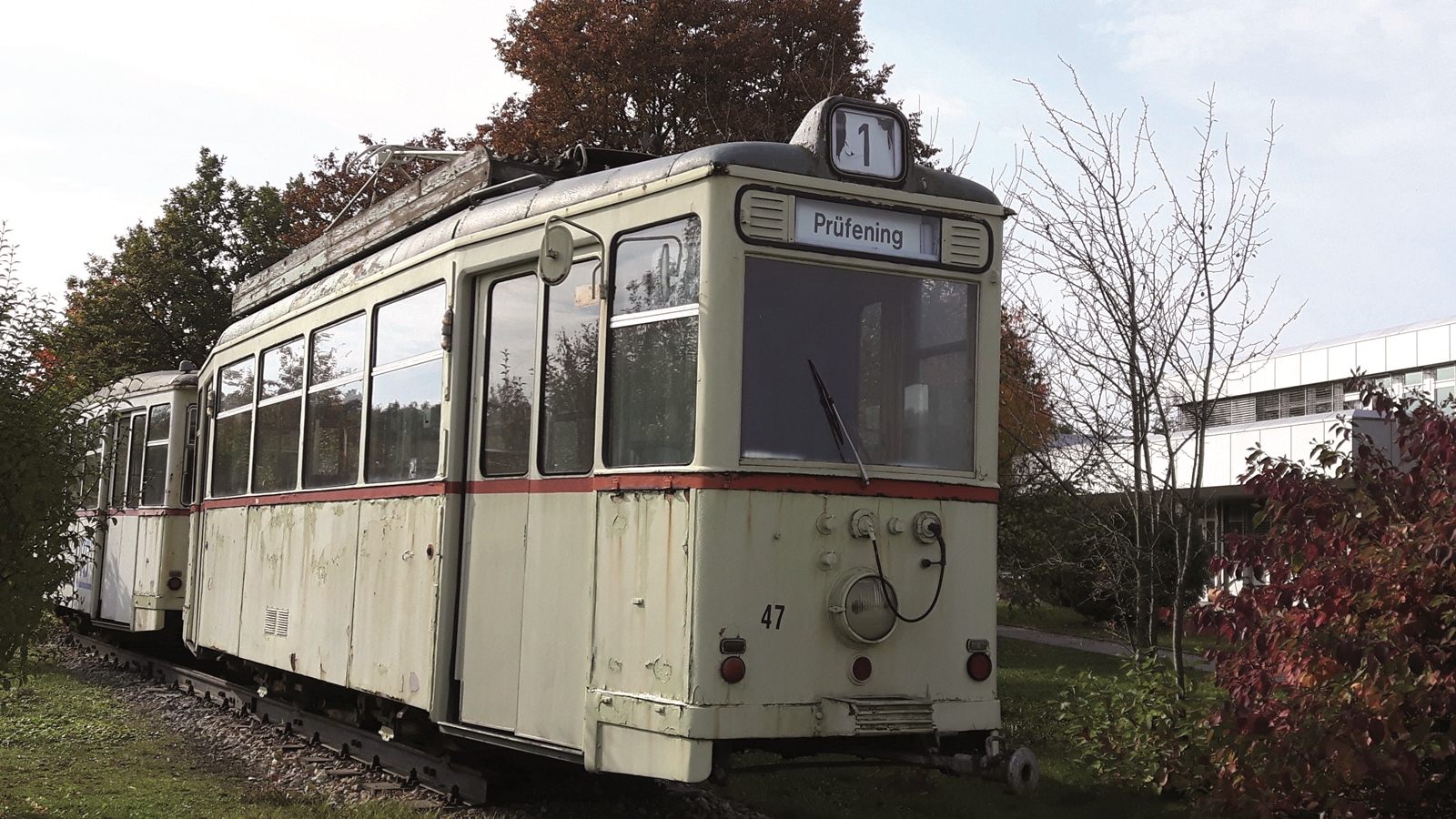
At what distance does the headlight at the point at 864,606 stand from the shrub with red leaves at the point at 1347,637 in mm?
1792

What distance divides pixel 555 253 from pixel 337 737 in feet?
16.6

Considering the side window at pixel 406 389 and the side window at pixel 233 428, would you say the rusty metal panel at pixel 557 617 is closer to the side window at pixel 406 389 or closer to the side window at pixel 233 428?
the side window at pixel 406 389

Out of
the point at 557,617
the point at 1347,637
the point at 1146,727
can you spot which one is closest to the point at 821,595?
the point at 557,617

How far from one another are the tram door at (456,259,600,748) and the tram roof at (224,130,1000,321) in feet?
1.44

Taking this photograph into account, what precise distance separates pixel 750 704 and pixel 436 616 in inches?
90.7

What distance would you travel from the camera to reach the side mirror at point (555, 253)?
700 centimetres

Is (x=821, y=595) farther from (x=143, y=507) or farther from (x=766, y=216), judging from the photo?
(x=143, y=507)

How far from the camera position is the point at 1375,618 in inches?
276

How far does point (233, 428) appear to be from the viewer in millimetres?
12406

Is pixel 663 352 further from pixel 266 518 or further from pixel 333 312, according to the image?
pixel 266 518

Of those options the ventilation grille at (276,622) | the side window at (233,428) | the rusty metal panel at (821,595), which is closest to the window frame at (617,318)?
the rusty metal panel at (821,595)

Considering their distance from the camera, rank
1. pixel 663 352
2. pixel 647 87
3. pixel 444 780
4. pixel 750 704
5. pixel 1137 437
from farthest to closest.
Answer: pixel 647 87 < pixel 1137 437 < pixel 444 780 < pixel 663 352 < pixel 750 704

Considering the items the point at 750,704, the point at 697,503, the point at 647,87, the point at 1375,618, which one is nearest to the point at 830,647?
the point at 750,704

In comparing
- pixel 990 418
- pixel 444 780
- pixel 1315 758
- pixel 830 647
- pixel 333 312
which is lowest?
pixel 444 780
